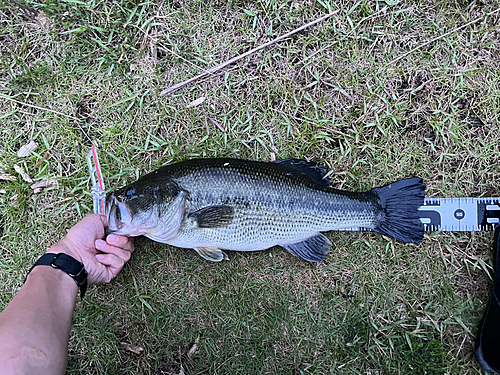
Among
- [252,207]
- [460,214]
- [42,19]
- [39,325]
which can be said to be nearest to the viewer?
[39,325]

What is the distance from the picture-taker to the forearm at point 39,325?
2.17 metres

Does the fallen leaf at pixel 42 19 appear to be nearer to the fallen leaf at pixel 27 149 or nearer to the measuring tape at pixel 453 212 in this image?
the fallen leaf at pixel 27 149

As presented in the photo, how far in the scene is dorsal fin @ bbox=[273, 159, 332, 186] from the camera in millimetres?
3201

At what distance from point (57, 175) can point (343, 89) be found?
3.18 meters

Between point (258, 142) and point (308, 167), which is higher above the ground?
point (258, 142)

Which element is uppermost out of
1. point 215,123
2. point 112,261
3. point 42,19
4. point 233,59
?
point 42,19

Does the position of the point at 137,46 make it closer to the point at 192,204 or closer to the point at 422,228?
the point at 192,204

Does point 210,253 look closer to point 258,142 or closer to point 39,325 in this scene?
point 258,142

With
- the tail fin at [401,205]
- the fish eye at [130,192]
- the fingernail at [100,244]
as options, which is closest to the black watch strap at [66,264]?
the fingernail at [100,244]

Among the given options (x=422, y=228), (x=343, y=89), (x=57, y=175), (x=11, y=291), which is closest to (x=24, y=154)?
(x=57, y=175)

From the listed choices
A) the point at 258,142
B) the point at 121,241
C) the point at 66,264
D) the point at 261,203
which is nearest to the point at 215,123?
the point at 258,142

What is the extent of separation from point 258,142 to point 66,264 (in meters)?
2.13

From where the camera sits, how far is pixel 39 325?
2389 mm

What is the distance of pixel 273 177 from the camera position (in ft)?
9.79
